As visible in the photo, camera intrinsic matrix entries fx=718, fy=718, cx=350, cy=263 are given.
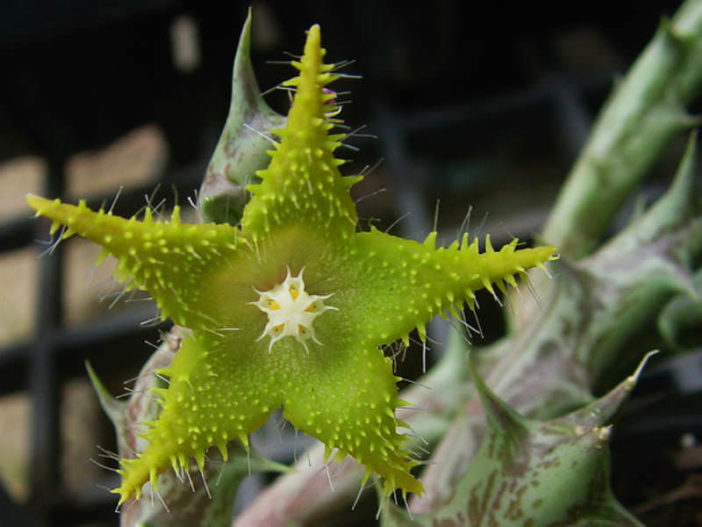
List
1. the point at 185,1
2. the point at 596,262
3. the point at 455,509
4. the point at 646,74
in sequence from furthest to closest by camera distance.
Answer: the point at 185,1 < the point at 646,74 < the point at 596,262 < the point at 455,509

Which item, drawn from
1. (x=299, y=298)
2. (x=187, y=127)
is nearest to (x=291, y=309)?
(x=299, y=298)

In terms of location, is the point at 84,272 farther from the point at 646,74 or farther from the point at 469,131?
the point at 646,74

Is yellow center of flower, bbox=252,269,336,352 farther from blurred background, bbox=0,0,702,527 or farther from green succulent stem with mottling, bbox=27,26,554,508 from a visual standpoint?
blurred background, bbox=0,0,702,527

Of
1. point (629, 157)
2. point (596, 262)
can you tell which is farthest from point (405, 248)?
point (629, 157)

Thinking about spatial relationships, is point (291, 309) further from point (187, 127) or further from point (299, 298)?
point (187, 127)

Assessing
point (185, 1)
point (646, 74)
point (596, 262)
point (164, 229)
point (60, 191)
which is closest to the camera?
point (164, 229)

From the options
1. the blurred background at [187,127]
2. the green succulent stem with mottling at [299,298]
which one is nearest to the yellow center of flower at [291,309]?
the green succulent stem with mottling at [299,298]

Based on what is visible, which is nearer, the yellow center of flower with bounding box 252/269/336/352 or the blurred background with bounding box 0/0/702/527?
the yellow center of flower with bounding box 252/269/336/352

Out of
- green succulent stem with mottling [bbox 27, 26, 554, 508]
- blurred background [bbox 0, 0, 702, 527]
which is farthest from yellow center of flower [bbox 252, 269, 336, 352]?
blurred background [bbox 0, 0, 702, 527]
